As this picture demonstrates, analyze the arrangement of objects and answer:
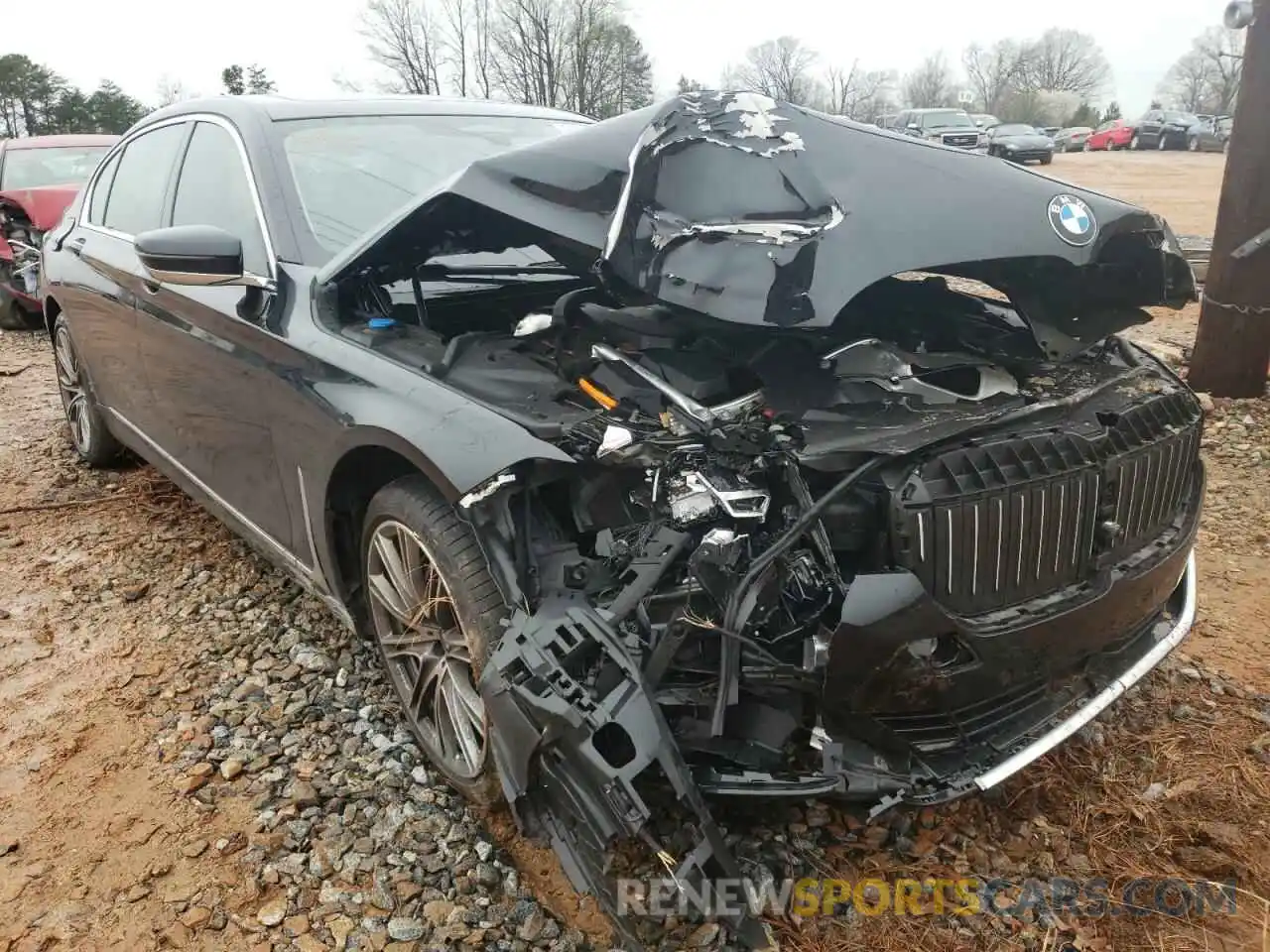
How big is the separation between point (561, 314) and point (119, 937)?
1796 mm

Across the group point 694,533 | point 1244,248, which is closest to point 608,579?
point 694,533

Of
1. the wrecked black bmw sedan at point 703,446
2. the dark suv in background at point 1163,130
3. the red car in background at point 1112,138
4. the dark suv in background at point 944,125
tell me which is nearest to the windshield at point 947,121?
the dark suv in background at point 944,125

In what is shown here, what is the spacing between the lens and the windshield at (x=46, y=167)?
8.70 metres

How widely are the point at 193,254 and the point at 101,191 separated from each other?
219 centimetres

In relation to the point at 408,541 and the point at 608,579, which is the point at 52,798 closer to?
the point at 408,541

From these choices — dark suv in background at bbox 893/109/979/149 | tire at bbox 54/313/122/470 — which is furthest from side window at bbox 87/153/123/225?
dark suv in background at bbox 893/109/979/149

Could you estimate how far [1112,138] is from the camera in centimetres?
3481

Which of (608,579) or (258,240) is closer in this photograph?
(608,579)

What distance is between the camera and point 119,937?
200 centimetres

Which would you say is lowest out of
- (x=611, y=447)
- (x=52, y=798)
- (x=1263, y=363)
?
(x=52, y=798)

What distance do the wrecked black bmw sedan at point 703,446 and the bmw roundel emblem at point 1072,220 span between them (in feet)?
0.04

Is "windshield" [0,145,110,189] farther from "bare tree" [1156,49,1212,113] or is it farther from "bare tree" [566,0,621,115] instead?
"bare tree" [1156,49,1212,113]

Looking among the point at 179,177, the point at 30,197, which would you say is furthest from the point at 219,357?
the point at 30,197

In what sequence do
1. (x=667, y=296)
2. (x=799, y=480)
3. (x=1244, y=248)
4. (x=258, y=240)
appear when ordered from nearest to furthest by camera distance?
(x=799, y=480), (x=667, y=296), (x=258, y=240), (x=1244, y=248)
